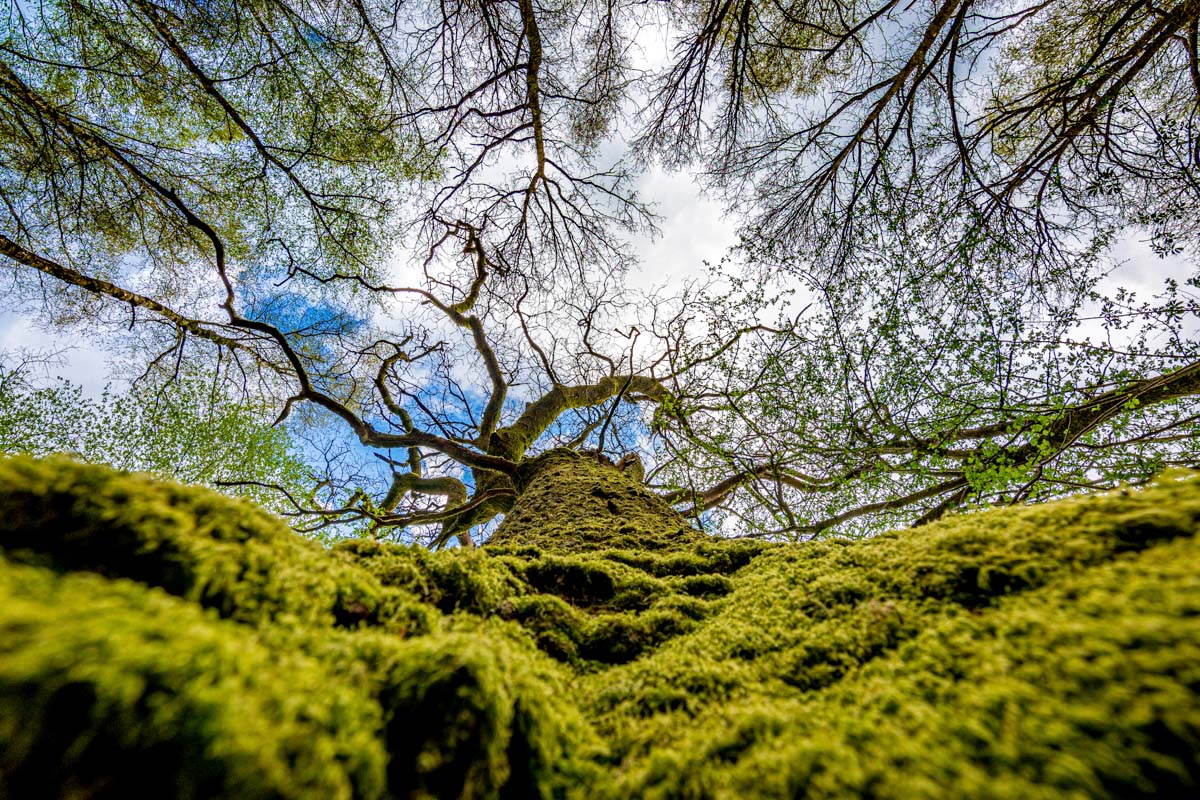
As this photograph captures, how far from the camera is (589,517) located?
9.61 feet

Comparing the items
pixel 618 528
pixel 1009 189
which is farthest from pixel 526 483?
pixel 1009 189

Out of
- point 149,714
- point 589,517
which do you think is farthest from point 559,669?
point 589,517

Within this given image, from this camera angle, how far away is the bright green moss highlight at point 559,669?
49 centimetres

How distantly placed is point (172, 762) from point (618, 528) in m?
2.27

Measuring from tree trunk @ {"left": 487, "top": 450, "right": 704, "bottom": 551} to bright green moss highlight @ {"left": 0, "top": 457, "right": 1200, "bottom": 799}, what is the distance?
106cm

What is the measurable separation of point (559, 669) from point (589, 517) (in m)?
1.78

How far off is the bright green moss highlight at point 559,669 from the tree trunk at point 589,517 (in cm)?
106

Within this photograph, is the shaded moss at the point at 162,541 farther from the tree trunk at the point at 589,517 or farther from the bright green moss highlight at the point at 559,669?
the tree trunk at the point at 589,517

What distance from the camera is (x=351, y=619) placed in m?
0.99

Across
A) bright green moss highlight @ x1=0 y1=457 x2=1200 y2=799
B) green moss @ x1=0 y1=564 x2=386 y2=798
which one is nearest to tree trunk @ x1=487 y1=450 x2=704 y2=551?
bright green moss highlight @ x1=0 y1=457 x2=1200 y2=799

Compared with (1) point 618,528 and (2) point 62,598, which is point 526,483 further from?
(2) point 62,598

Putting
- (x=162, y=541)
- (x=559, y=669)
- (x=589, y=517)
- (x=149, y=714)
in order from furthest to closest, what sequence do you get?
(x=589, y=517) < (x=559, y=669) < (x=162, y=541) < (x=149, y=714)

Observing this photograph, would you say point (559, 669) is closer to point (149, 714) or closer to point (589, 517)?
point (149, 714)

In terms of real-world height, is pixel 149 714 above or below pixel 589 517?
below
